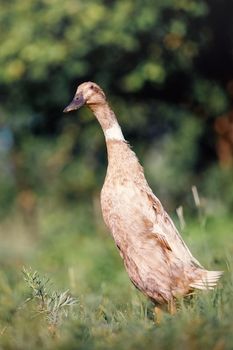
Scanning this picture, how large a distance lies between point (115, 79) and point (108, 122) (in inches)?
285

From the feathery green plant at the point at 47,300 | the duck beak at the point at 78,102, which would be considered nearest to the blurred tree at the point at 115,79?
the duck beak at the point at 78,102

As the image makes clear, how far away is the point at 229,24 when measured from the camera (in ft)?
41.5

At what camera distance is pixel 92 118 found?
13.9 meters

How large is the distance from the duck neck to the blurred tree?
5.81 meters

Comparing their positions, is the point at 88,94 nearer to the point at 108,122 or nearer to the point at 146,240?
the point at 108,122

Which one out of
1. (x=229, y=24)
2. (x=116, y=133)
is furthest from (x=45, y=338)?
(x=229, y=24)

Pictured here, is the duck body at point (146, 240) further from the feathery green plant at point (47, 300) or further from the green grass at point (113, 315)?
the feathery green plant at point (47, 300)

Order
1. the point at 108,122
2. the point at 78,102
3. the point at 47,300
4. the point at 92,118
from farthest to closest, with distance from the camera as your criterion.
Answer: the point at 92,118
the point at 108,122
the point at 78,102
the point at 47,300

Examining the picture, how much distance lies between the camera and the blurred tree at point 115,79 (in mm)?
12141

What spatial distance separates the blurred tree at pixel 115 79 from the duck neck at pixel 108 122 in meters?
5.81

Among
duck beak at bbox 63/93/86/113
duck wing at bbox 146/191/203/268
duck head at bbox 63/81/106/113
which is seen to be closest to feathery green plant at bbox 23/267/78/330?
duck wing at bbox 146/191/203/268

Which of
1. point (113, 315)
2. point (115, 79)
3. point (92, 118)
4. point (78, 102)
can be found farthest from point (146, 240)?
point (92, 118)

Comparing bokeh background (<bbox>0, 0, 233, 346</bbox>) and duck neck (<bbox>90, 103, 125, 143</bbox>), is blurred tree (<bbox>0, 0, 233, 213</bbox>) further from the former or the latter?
duck neck (<bbox>90, 103, 125, 143</bbox>)

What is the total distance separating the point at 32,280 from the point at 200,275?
106cm
